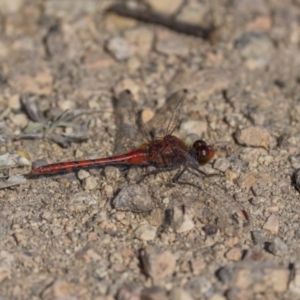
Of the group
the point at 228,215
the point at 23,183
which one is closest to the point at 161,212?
the point at 228,215

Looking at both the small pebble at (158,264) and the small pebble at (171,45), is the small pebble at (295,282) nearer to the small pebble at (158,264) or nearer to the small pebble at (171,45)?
the small pebble at (158,264)

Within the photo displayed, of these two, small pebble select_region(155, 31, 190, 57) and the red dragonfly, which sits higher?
small pebble select_region(155, 31, 190, 57)

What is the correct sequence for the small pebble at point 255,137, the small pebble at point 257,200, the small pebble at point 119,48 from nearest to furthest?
the small pebble at point 257,200
the small pebble at point 255,137
the small pebble at point 119,48

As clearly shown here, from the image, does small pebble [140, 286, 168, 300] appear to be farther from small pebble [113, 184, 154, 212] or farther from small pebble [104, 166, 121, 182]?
small pebble [104, 166, 121, 182]

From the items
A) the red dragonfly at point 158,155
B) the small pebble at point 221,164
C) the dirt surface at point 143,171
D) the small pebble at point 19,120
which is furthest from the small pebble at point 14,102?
the small pebble at point 221,164

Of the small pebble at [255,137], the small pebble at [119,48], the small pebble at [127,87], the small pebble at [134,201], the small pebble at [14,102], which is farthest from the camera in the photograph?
the small pebble at [119,48]

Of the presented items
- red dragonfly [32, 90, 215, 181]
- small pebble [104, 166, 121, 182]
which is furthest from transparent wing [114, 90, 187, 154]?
small pebble [104, 166, 121, 182]

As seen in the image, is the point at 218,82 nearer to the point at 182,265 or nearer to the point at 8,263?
the point at 182,265
